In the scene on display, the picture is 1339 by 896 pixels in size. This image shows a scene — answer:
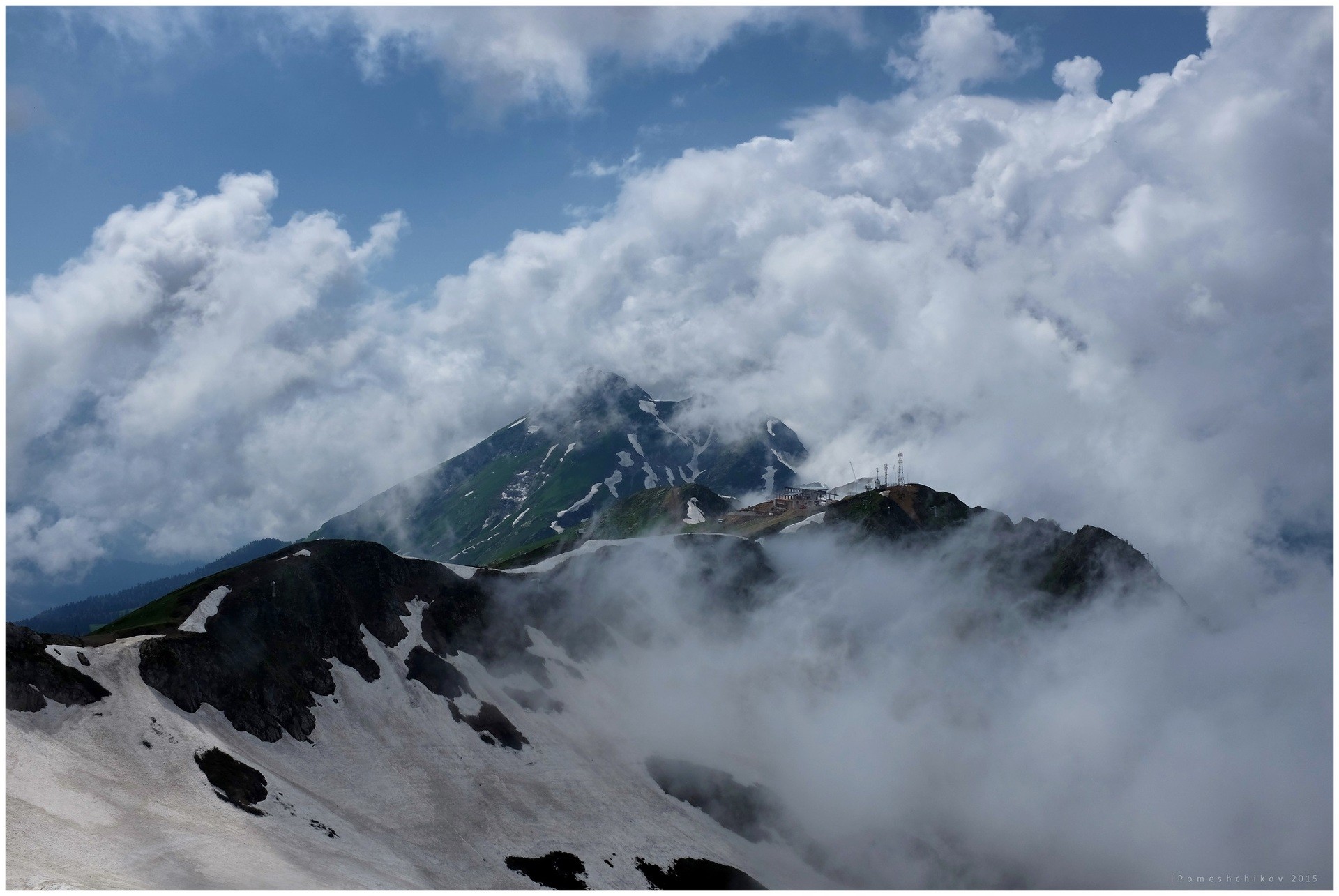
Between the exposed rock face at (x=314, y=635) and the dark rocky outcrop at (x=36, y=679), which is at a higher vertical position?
the exposed rock face at (x=314, y=635)

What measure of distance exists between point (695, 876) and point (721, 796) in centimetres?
3206

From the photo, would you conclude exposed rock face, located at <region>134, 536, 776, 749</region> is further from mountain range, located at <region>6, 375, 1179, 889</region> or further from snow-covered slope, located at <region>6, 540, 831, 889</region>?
snow-covered slope, located at <region>6, 540, 831, 889</region>

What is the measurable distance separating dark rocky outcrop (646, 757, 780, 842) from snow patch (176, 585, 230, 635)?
3304 inches

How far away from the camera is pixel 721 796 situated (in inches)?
6801

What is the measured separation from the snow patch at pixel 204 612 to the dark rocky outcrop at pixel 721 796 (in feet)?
275

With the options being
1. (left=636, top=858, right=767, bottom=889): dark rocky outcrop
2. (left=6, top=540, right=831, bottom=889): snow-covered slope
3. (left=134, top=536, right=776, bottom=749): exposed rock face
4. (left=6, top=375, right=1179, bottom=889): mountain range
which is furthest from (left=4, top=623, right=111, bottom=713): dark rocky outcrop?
(left=636, top=858, right=767, bottom=889): dark rocky outcrop

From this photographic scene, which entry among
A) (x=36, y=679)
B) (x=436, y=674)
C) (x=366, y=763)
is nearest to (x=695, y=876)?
(x=366, y=763)

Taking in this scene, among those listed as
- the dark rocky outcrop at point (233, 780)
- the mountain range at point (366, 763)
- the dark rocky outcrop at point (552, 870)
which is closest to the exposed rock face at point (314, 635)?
the mountain range at point (366, 763)

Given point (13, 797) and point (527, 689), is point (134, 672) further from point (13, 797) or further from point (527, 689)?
point (527, 689)

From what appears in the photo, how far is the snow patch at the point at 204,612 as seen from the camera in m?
133

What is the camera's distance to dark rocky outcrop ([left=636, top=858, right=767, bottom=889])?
138 meters

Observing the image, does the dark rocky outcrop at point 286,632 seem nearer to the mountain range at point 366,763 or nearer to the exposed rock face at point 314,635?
the exposed rock face at point 314,635

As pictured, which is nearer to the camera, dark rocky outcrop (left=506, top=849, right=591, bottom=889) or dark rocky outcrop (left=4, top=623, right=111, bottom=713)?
dark rocky outcrop (left=4, top=623, right=111, bottom=713)

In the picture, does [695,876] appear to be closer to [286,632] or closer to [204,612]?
[286,632]
